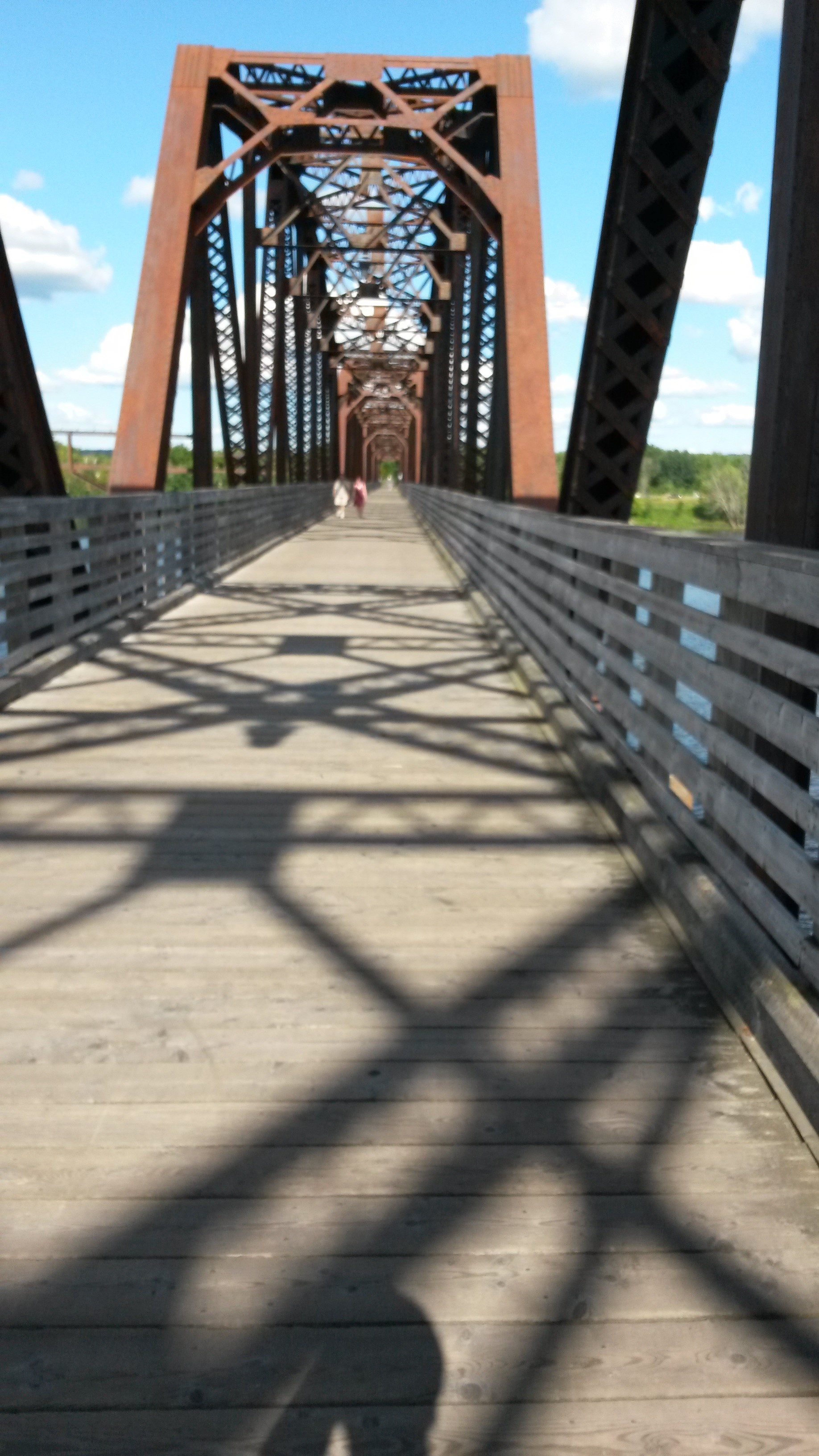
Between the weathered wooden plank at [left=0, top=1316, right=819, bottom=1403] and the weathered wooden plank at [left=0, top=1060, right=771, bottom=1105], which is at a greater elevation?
the weathered wooden plank at [left=0, top=1060, right=771, bottom=1105]

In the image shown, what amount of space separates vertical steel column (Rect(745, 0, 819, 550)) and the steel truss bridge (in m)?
0.01

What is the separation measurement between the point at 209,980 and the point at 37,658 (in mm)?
5265

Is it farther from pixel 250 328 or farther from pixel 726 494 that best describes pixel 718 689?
pixel 726 494

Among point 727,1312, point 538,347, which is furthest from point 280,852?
point 538,347

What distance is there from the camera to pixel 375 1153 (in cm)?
284

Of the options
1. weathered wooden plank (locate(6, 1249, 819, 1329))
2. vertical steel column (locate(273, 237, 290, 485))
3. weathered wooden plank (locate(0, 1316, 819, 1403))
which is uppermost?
vertical steel column (locate(273, 237, 290, 485))

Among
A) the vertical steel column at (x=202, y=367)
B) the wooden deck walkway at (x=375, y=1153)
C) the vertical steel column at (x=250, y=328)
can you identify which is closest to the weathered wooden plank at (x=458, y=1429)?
the wooden deck walkway at (x=375, y=1153)

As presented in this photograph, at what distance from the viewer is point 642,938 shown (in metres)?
4.15

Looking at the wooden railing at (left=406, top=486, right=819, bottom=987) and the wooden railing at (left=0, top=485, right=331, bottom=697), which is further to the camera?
the wooden railing at (left=0, top=485, right=331, bottom=697)

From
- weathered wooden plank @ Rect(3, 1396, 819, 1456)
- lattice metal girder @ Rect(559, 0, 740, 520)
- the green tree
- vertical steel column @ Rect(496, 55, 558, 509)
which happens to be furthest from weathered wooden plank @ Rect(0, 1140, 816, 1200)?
the green tree

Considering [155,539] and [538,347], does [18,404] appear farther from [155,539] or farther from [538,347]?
[538,347]

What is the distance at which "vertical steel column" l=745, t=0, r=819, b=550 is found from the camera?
3.66 m

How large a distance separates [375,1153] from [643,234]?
5.98 meters

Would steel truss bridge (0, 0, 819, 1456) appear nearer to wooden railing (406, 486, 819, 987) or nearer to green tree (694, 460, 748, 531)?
wooden railing (406, 486, 819, 987)
